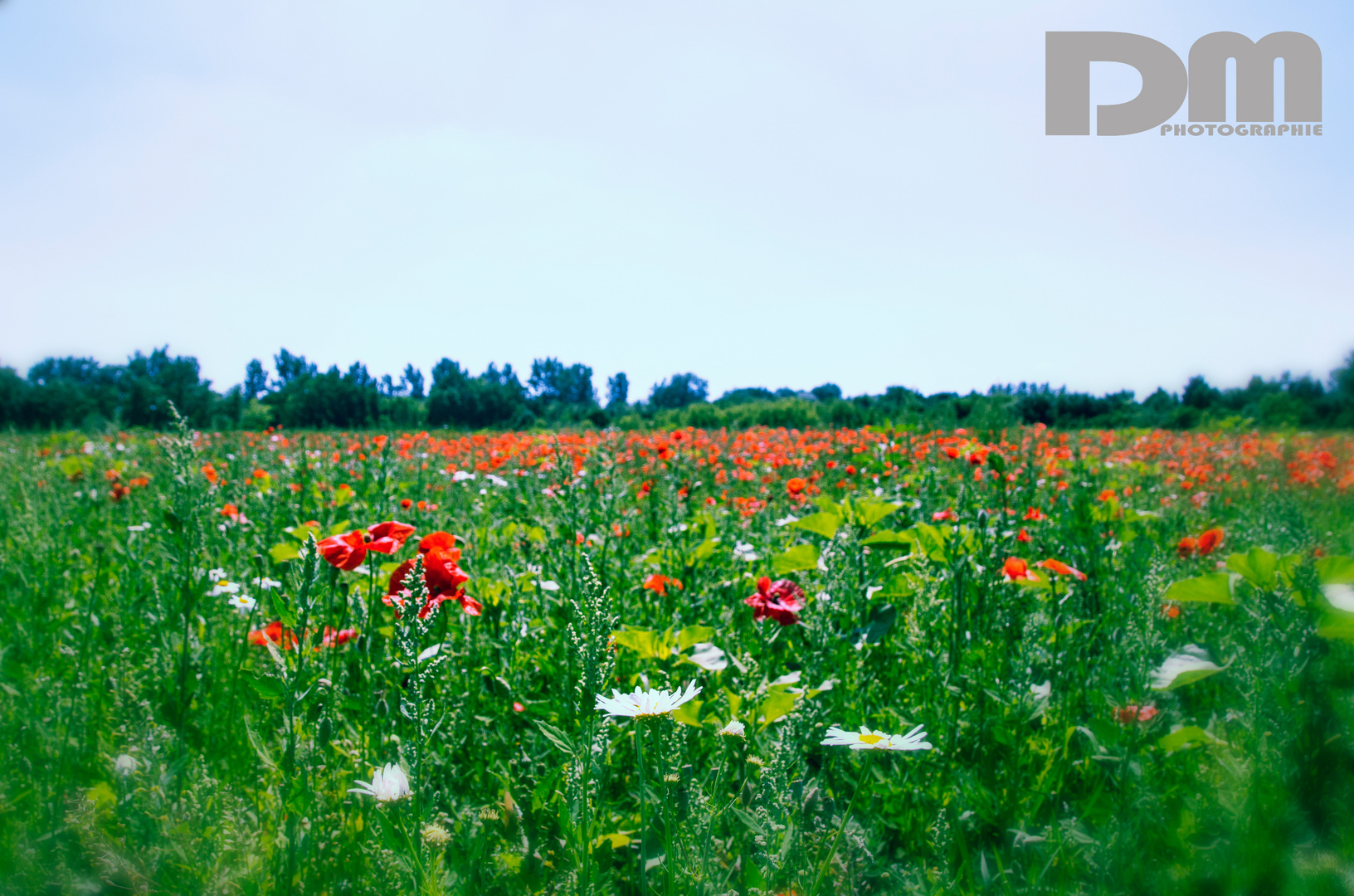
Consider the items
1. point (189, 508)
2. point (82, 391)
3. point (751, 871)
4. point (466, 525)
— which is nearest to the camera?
point (751, 871)

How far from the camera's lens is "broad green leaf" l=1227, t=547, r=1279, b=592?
151 centimetres

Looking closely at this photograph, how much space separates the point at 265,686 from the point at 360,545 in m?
0.35

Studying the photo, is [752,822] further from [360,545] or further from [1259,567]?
[1259,567]

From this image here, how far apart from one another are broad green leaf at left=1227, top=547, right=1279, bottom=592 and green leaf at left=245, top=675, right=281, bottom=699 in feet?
7.25

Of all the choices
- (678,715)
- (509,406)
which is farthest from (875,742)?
(509,406)

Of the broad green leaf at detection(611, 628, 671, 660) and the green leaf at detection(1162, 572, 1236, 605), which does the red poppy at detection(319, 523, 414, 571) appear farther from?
the green leaf at detection(1162, 572, 1236, 605)

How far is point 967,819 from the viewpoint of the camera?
1535 mm

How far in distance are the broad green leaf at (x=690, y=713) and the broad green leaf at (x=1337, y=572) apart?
1469mm

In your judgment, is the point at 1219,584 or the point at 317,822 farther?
the point at 1219,584

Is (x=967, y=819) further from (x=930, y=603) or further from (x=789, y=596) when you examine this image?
(x=789, y=596)

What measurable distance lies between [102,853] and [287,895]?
0.44 m

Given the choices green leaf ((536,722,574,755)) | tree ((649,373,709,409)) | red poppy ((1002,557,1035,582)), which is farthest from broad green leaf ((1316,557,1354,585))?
tree ((649,373,709,409))

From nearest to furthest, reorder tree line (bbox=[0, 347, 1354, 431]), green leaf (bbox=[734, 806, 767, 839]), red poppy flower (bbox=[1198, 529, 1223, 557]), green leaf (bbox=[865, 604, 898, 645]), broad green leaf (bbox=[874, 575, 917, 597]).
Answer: green leaf (bbox=[734, 806, 767, 839]) → green leaf (bbox=[865, 604, 898, 645]) → broad green leaf (bbox=[874, 575, 917, 597]) → red poppy flower (bbox=[1198, 529, 1223, 557]) → tree line (bbox=[0, 347, 1354, 431])

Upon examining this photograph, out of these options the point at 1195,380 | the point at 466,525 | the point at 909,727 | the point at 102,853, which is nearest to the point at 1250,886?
the point at 909,727
